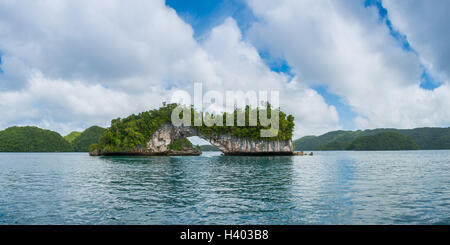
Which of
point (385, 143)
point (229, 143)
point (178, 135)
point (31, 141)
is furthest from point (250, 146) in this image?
point (31, 141)

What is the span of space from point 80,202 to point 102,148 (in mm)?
73543

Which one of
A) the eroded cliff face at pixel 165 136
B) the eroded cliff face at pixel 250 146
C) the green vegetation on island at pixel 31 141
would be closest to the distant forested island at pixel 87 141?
the green vegetation on island at pixel 31 141

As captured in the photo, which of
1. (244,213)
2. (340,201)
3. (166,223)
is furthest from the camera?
(340,201)

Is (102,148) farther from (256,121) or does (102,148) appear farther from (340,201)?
(340,201)

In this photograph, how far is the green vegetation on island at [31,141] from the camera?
137750 mm

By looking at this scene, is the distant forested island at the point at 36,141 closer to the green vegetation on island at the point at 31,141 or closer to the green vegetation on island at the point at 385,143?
the green vegetation on island at the point at 31,141

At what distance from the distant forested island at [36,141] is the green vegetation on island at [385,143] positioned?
520ft

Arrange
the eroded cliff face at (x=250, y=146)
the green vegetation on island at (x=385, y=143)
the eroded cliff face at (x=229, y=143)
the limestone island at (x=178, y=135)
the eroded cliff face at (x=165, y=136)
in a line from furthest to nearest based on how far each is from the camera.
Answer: the green vegetation on island at (x=385, y=143), the eroded cliff face at (x=165, y=136), the eroded cliff face at (x=229, y=143), the eroded cliff face at (x=250, y=146), the limestone island at (x=178, y=135)

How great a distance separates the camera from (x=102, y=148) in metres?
78.6

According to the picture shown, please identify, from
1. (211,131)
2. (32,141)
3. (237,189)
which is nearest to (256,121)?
(211,131)

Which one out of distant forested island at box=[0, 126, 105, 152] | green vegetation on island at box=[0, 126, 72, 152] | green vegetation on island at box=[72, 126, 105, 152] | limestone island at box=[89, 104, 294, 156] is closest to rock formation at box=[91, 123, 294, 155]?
limestone island at box=[89, 104, 294, 156]

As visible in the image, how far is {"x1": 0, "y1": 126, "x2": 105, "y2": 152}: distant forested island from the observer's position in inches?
5438

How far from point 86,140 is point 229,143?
11876cm

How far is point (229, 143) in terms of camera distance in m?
78.2
